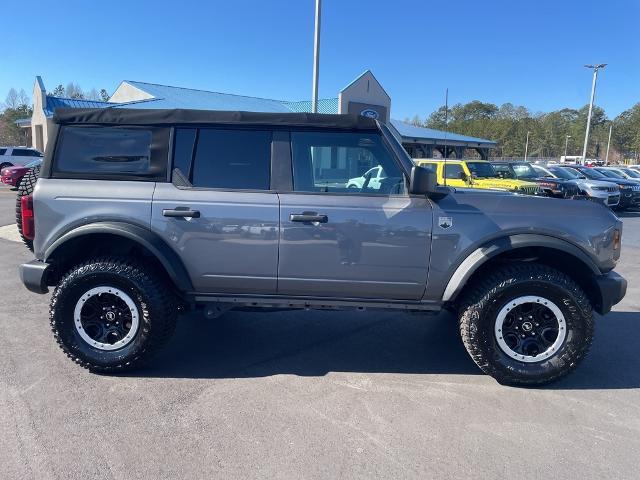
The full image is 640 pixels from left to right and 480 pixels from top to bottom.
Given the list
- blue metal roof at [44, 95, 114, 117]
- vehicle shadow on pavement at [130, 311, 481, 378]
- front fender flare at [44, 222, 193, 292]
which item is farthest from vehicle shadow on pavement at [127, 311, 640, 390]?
blue metal roof at [44, 95, 114, 117]

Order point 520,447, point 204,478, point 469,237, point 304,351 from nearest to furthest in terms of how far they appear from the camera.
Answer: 1. point 204,478
2. point 520,447
3. point 469,237
4. point 304,351

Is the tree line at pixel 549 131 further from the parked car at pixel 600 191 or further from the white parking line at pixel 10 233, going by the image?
the white parking line at pixel 10 233

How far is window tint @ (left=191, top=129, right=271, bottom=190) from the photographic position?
12.9 ft

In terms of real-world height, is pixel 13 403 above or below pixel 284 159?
below

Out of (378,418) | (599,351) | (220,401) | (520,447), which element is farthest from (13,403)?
(599,351)

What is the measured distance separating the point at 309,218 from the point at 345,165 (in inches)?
22.8

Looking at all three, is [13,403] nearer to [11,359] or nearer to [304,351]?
[11,359]

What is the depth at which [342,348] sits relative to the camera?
4.64 meters

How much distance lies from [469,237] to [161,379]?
8.67 ft

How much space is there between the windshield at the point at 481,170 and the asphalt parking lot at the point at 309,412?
9.05 m

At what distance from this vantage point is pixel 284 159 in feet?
12.9

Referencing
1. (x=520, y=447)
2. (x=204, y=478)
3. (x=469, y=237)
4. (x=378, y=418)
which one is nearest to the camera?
(x=204, y=478)

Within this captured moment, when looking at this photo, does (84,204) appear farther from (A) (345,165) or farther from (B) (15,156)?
(B) (15,156)

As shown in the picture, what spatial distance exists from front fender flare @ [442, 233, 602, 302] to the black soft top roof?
50.7 inches
